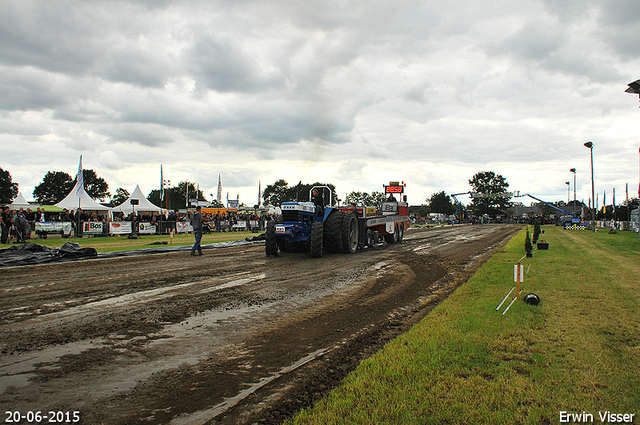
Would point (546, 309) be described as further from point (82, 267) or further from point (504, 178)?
point (504, 178)

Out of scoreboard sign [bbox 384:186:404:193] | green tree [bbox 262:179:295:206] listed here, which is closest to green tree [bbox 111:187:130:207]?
green tree [bbox 262:179:295:206]

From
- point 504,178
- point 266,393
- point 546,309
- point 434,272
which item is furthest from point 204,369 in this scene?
point 504,178

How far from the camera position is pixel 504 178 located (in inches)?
4690

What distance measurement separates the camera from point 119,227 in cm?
2345

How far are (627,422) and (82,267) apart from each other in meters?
11.1

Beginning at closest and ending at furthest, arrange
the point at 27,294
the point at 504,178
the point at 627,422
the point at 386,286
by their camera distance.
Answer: the point at 627,422 → the point at 27,294 → the point at 386,286 → the point at 504,178

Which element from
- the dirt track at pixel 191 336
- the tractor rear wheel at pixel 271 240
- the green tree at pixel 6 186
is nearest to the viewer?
the dirt track at pixel 191 336

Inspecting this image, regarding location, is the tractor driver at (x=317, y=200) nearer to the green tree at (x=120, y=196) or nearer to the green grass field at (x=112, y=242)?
the green grass field at (x=112, y=242)

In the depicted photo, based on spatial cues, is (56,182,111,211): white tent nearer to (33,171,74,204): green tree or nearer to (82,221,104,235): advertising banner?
(82,221,104,235): advertising banner

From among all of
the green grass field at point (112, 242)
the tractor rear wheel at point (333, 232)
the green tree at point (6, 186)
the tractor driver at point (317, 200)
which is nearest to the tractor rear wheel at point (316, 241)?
the tractor rear wheel at point (333, 232)

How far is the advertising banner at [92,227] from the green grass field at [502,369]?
22.8 meters

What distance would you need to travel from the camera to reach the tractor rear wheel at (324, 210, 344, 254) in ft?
42.7

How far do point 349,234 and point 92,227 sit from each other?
1741 centimetres

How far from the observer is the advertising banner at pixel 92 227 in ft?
73.3
